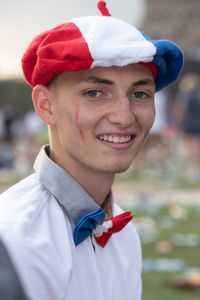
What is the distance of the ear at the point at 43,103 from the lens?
8.54ft

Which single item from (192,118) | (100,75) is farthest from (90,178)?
(192,118)

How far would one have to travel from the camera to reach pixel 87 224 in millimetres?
2473

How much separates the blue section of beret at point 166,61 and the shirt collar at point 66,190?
1.51 ft

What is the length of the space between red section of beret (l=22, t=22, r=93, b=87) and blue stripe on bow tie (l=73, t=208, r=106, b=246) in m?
0.44

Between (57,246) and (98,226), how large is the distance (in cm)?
27

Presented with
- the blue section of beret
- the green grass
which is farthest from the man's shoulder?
the green grass

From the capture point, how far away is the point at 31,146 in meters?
18.4

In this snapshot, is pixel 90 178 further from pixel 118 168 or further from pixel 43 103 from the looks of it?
pixel 43 103


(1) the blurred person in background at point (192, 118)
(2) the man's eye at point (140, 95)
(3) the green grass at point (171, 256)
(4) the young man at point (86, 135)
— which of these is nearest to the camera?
(4) the young man at point (86, 135)

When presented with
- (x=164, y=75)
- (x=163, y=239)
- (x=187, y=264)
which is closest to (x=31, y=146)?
(x=163, y=239)

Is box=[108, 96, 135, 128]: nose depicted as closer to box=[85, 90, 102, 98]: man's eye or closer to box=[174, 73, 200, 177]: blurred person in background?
box=[85, 90, 102, 98]: man's eye

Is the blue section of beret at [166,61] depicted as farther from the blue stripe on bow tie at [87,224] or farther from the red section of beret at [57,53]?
the blue stripe on bow tie at [87,224]

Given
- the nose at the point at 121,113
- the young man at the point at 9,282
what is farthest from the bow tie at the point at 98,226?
the young man at the point at 9,282

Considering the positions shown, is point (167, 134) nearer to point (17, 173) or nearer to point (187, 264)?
point (17, 173)
